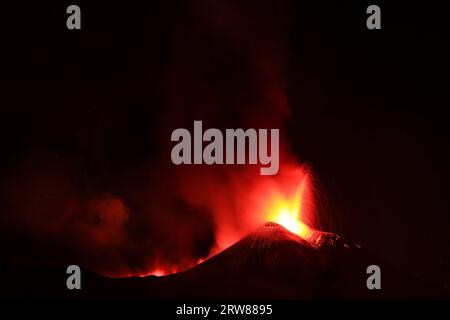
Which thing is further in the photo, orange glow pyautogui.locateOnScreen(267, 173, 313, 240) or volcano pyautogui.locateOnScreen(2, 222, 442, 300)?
orange glow pyautogui.locateOnScreen(267, 173, 313, 240)

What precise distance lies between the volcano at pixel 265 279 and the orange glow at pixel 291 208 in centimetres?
447

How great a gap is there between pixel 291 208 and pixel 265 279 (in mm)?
13309

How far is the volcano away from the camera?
35312 mm

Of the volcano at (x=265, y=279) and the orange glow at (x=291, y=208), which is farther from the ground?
the orange glow at (x=291, y=208)

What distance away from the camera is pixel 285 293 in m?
35.7

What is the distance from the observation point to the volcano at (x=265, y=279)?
35.3 metres

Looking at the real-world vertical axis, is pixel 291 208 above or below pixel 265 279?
above

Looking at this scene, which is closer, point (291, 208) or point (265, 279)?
point (265, 279)

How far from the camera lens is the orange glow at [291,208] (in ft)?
163

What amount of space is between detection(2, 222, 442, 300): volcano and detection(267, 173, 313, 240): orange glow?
4.47 m

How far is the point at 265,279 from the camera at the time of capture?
38.2m

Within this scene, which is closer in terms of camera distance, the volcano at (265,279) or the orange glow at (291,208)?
the volcano at (265,279)
